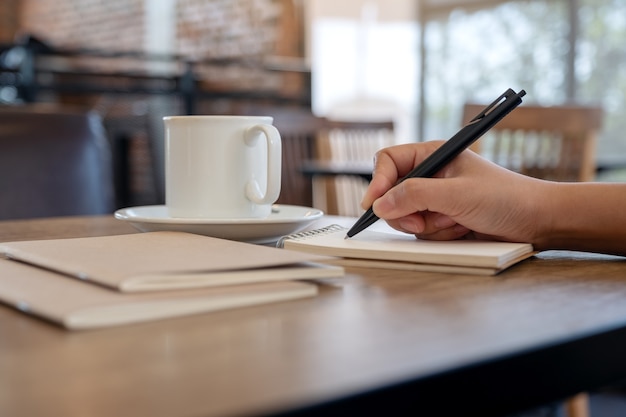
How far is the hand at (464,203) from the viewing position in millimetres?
632

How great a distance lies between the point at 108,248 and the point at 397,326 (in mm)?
255

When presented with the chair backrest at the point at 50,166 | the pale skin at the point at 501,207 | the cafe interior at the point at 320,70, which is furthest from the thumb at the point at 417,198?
the cafe interior at the point at 320,70

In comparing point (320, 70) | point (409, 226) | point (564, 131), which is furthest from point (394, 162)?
point (320, 70)

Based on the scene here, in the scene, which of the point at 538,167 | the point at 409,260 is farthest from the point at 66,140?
the point at 538,167

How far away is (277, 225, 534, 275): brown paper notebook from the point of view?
1.89ft

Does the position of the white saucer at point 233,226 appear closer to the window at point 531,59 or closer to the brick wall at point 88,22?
the window at point 531,59

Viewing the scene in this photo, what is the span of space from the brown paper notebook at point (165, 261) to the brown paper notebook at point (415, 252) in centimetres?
8

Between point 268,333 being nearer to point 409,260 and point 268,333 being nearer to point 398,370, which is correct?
point 398,370

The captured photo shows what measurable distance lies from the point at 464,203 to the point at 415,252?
0.07m

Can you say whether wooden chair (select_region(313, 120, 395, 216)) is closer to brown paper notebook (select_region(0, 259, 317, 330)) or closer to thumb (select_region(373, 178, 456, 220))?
thumb (select_region(373, 178, 456, 220))

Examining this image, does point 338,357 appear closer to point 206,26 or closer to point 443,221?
point 443,221

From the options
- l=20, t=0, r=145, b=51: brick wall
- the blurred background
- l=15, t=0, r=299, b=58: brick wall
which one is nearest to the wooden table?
the blurred background

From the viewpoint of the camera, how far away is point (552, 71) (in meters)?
4.56

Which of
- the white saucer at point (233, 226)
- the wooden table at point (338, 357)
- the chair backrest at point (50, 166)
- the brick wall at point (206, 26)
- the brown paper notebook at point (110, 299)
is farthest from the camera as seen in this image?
the brick wall at point (206, 26)
